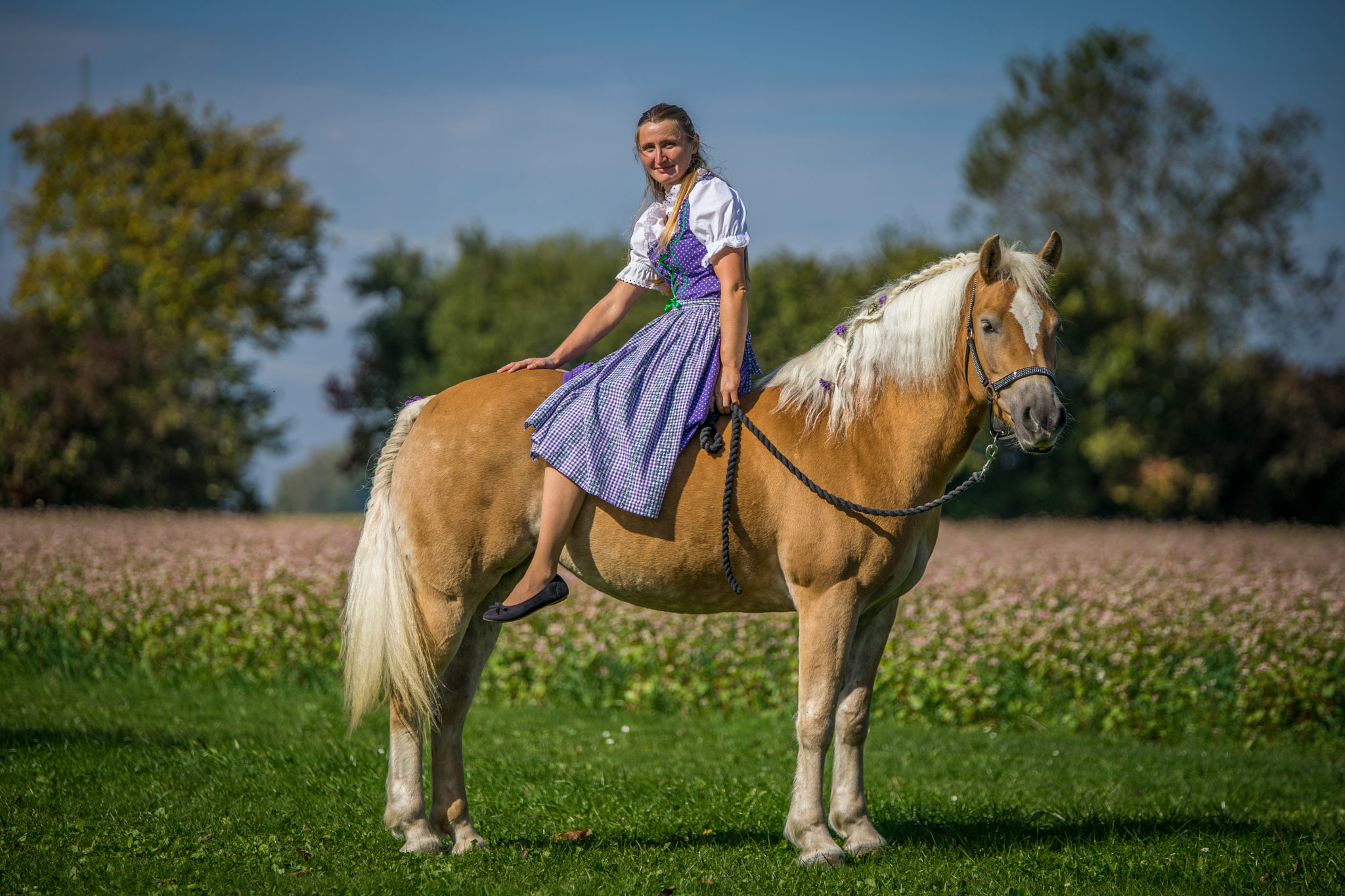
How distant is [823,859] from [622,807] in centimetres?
147

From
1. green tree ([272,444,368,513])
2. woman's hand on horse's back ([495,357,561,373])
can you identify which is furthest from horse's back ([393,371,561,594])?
green tree ([272,444,368,513])

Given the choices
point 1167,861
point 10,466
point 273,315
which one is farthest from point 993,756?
point 273,315

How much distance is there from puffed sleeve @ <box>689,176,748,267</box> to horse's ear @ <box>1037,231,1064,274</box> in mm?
1236

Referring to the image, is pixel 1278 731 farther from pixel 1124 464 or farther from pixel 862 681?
pixel 1124 464

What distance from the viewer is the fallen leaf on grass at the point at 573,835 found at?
4.79 meters

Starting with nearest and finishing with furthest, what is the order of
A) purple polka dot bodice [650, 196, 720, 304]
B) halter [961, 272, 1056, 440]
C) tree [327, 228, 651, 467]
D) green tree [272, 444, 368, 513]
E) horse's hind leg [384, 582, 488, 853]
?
halter [961, 272, 1056, 440] → purple polka dot bodice [650, 196, 720, 304] → horse's hind leg [384, 582, 488, 853] → tree [327, 228, 651, 467] → green tree [272, 444, 368, 513]

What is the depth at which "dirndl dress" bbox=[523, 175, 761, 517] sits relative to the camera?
13.8 feet

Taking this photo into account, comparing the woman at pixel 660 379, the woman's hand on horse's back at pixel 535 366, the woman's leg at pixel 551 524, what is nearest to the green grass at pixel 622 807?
the woman's leg at pixel 551 524

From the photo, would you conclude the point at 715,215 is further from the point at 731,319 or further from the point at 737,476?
the point at 737,476

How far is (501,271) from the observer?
40.1 m

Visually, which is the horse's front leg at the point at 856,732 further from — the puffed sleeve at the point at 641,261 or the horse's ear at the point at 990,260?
the puffed sleeve at the point at 641,261

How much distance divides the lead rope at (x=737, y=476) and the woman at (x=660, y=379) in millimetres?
79

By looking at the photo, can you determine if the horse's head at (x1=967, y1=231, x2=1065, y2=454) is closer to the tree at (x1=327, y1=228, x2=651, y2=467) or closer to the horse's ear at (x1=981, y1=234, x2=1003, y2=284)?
the horse's ear at (x1=981, y1=234, x2=1003, y2=284)

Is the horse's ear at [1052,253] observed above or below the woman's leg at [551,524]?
above
